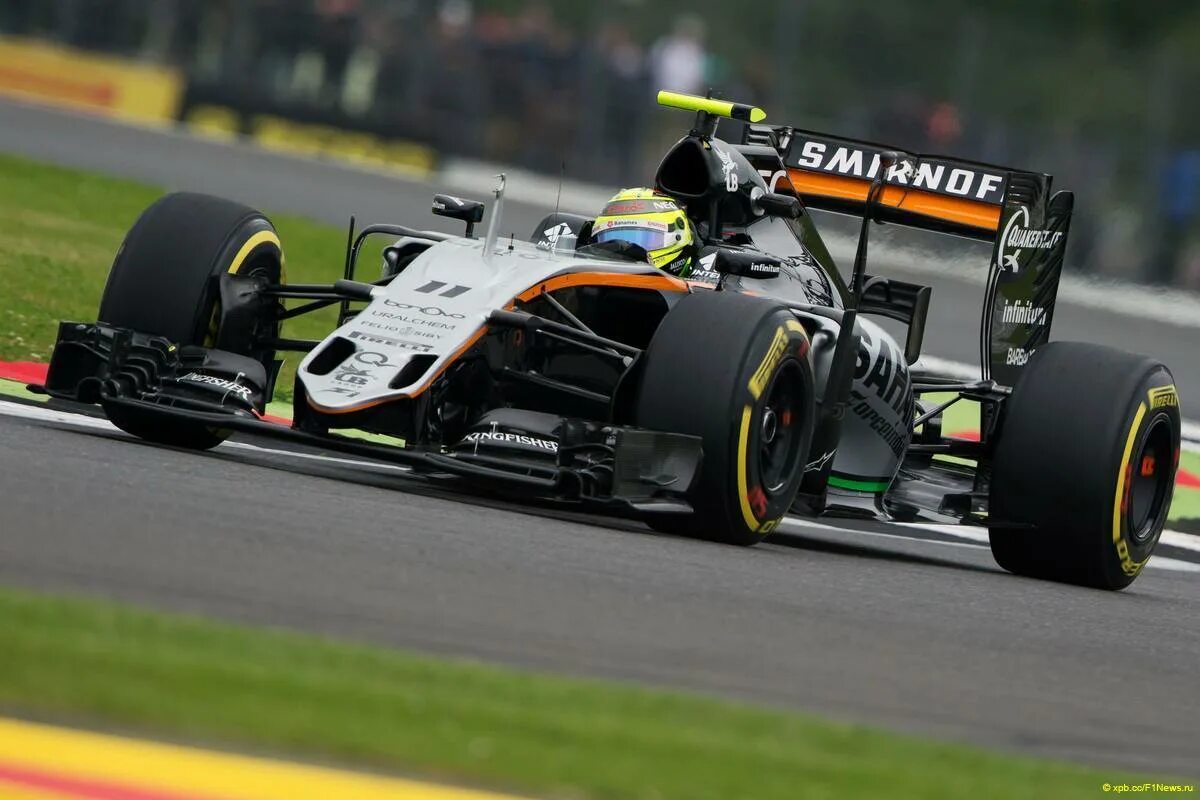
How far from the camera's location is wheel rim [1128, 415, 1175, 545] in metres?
9.40

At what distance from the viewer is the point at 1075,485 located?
Result: 352 inches

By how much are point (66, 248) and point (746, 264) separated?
734 centimetres

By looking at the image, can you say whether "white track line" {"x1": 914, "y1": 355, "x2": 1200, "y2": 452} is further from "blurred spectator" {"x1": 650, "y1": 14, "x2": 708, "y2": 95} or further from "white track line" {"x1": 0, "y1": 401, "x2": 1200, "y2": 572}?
"blurred spectator" {"x1": 650, "y1": 14, "x2": 708, "y2": 95}

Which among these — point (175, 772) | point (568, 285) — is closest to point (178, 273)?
point (568, 285)

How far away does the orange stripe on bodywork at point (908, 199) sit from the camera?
10.2 meters

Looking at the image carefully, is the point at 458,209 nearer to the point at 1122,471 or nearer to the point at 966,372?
the point at 1122,471

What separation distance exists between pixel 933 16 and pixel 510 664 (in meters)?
20.6

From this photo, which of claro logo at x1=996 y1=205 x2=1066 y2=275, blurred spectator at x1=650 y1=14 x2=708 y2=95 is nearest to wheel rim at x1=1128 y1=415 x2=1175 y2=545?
claro logo at x1=996 y1=205 x2=1066 y2=275

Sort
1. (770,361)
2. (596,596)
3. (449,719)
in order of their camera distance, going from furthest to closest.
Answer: (770,361)
(596,596)
(449,719)

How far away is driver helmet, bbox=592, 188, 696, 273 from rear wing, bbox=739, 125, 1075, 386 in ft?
3.26

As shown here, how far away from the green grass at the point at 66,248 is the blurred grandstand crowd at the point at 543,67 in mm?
6274

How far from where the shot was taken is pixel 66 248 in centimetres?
1484

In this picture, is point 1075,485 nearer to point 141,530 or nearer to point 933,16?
point 141,530

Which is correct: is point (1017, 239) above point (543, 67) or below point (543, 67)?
below
